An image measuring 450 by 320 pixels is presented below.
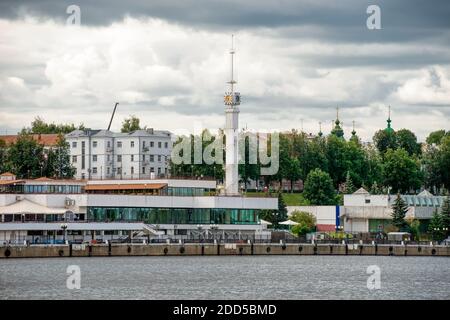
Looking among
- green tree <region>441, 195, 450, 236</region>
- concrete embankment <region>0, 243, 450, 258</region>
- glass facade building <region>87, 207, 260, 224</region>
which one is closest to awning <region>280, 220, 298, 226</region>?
glass facade building <region>87, 207, 260, 224</region>

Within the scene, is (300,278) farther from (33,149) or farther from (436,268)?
(33,149)

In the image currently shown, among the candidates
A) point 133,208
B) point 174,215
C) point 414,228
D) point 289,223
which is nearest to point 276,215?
point 289,223

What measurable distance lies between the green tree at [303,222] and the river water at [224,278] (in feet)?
113

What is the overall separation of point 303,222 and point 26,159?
40.9 metres

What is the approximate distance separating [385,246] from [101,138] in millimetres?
62561

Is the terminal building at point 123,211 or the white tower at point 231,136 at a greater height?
the white tower at point 231,136

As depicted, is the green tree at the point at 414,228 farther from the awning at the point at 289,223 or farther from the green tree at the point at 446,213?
the awning at the point at 289,223

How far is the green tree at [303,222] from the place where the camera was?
17575 cm

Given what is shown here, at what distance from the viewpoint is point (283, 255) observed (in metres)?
146

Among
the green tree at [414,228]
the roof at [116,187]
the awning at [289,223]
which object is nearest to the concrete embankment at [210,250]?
the roof at [116,187]

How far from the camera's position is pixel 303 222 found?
589 feet

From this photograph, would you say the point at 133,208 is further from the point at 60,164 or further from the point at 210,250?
the point at 60,164

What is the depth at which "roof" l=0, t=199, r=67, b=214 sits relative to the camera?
477 feet
